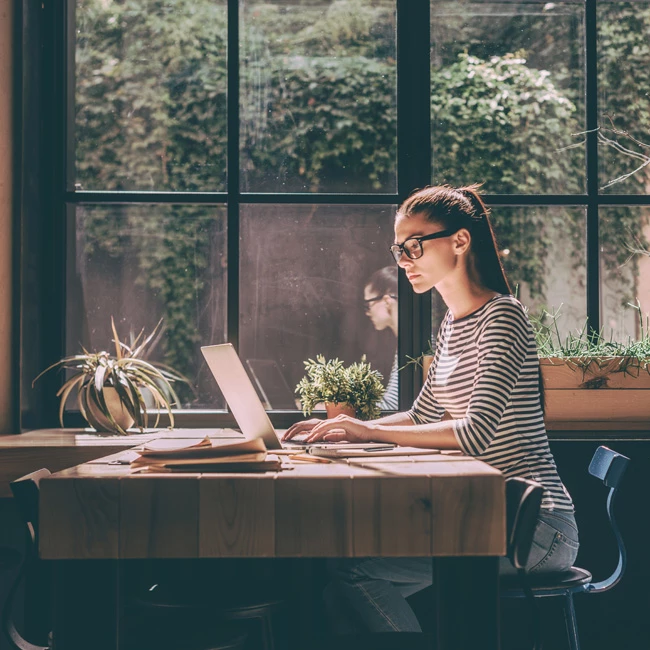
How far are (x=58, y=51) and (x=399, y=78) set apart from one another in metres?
1.42

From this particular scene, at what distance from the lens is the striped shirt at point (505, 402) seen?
201 cm

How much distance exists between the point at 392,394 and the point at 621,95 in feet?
5.37

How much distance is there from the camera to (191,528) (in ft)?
4.95

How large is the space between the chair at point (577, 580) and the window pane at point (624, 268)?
1.03 m

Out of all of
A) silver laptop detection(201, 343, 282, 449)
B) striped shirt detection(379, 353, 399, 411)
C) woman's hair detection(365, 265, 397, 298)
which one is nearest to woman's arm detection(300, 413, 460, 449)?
silver laptop detection(201, 343, 282, 449)

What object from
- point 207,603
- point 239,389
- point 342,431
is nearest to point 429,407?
point 342,431

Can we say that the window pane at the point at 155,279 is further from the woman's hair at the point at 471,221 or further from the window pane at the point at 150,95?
the woman's hair at the point at 471,221

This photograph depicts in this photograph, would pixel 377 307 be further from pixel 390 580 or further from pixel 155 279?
pixel 390 580

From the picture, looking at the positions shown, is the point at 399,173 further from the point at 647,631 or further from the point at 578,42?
the point at 647,631

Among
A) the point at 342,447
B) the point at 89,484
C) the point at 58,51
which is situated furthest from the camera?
the point at 58,51

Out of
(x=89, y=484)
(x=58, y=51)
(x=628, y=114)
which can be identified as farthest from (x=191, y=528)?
(x=628, y=114)

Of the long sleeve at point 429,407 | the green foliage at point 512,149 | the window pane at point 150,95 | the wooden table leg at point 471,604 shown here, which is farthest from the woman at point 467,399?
the window pane at point 150,95

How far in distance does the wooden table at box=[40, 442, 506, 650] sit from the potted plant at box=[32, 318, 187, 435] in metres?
1.44

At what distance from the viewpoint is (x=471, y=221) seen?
92.0 inches
